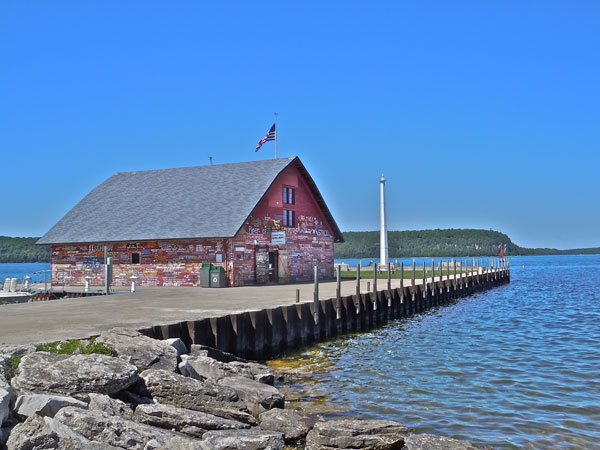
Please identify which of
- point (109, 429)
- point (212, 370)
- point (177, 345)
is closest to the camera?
point (109, 429)

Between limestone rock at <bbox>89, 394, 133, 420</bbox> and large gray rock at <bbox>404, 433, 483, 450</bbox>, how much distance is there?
3.93 meters

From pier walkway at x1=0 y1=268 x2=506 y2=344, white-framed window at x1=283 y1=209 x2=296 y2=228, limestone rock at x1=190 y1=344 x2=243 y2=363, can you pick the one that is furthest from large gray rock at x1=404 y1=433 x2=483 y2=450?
white-framed window at x1=283 y1=209 x2=296 y2=228

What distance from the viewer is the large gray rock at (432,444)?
8.36 meters

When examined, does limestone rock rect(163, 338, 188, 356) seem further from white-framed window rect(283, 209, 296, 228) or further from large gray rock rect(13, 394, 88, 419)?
white-framed window rect(283, 209, 296, 228)

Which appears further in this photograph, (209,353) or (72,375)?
(209,353)

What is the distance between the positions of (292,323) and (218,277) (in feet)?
45.0

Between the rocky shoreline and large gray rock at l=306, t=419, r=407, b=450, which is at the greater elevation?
the rocky shoreline

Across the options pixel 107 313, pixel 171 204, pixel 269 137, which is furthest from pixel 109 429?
pixel 269 137

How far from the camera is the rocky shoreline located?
7.33 metres

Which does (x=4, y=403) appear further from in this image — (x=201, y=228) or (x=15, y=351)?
(x=201, y=228)

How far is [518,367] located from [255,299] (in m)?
10.0

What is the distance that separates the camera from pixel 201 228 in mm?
31984

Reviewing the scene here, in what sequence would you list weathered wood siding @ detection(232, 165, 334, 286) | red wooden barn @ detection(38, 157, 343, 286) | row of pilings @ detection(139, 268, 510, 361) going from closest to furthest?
row of pilings @ detection(139, 268, 510, 361) < red wooden barn @ detection(38, 157, 343, 286) < weathered wood siding @ detection(232, 165, 334, 286)

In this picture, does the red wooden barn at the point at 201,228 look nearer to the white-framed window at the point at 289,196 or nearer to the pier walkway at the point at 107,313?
the white-framed window at the point at 289,196
